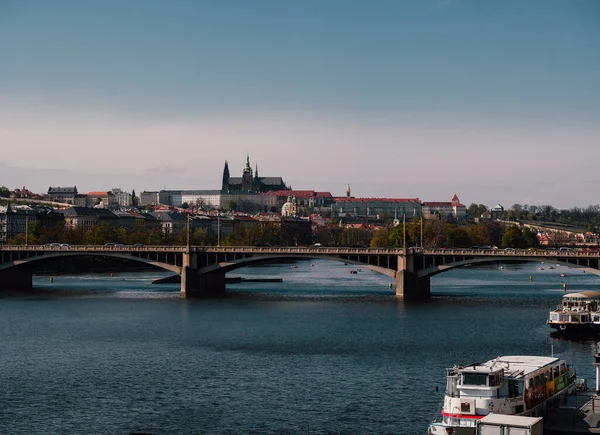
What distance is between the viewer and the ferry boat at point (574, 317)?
72062mm

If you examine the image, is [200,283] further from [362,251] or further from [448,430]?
[448,430]

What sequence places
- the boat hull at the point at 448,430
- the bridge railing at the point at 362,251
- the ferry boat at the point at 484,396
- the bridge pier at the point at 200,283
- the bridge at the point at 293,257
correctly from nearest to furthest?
the boat hull at the point at 448,430, the ferry boat at the point at 484,396, the bridge railing at the point at 362,251, the bridge at the point at 293,257, the bridge pier at the point at 200,283

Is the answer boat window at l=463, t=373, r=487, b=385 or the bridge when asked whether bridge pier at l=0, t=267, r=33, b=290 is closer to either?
the bridge

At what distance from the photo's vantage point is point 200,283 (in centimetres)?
11119

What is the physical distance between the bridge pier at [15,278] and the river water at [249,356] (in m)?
11.7

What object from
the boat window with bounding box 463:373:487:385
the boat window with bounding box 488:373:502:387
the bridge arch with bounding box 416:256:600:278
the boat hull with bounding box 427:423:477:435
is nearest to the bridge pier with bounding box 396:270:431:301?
the bridge arch with bounding box 416:256:600:278

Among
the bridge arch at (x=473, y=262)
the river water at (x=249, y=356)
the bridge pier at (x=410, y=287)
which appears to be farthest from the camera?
the bridge pier at (x=410, y=287)

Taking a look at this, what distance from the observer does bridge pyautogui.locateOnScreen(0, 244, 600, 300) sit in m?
99.8

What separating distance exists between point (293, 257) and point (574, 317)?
39.0 metres

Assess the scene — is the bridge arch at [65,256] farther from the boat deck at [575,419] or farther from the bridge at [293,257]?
the boat deck at [575,419]

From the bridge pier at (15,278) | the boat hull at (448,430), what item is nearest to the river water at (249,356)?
the boat hull at (448,430)

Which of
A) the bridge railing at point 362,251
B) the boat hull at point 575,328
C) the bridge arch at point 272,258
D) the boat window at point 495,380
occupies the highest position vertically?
the bridge railing at point 362,251

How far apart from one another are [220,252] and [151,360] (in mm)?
49301

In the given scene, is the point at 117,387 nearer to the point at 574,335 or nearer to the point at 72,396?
the point at 72,396
